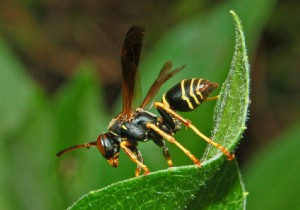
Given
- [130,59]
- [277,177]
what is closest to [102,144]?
[130,59]

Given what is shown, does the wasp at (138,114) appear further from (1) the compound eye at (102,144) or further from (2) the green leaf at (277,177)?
(2) the green leaf at (277,177)

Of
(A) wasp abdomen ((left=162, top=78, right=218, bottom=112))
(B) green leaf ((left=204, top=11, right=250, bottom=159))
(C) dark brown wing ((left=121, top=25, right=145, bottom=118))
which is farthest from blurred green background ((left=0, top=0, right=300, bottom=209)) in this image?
(B) green leaf ((left=204, top=11, right=250, bottom=159))

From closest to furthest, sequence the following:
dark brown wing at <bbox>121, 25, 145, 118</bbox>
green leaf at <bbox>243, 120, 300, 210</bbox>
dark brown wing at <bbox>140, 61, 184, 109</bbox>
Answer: dark brown wing at <bbox>121, 25, 145, 118</bbox> → dark brown wing at <bbox>140, 61, 184, 109</bbox> → green leaf at <bbox>243, 120, 300, 210</bbox>

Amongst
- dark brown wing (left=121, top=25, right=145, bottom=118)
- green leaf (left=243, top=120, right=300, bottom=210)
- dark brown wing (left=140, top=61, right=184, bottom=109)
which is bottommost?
green leaf (left=243, top=120, right=300, bottom=210)

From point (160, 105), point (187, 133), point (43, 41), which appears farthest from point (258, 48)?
point (160, 105)

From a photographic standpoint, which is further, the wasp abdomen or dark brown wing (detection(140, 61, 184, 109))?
dark brown wing (detection(140, 61, 184, 109))

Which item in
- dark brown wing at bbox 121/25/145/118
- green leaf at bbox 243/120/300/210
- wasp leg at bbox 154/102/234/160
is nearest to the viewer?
wasp leg at bbox 154/102/234/160

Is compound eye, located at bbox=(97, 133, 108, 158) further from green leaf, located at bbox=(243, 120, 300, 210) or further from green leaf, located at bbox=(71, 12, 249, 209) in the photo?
green leaf, located at bbox=(243, 120, 300, 210)
